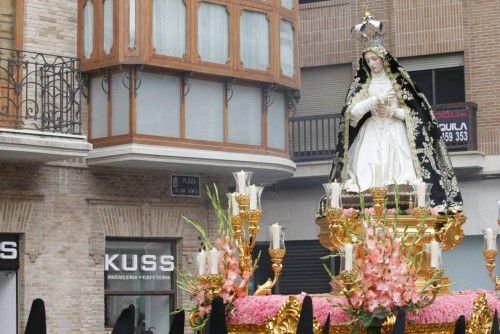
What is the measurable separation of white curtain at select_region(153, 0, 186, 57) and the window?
737 centimetres

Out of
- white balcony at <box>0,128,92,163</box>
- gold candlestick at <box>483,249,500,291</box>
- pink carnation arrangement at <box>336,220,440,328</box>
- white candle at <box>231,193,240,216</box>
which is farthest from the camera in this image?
white balcony at <box>0,128,92,163</box>

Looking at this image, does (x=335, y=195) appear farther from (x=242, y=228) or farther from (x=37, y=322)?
(x=37, y=322)

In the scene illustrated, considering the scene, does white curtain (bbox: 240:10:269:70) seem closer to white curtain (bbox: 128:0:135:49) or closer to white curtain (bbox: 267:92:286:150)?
white curtain (bbox: 267:92:286:150)

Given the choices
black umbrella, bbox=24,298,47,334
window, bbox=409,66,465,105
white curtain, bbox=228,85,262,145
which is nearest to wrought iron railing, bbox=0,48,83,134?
white curtain, bbox=228,85,262,145

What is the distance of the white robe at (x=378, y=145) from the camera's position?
10.9 m

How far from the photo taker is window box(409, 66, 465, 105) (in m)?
27.5

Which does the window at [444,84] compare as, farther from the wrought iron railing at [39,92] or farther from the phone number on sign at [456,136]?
the wrought iron railing at [39,92]

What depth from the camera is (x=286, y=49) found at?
910 inches

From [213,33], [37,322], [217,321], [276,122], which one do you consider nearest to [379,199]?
[217,321]

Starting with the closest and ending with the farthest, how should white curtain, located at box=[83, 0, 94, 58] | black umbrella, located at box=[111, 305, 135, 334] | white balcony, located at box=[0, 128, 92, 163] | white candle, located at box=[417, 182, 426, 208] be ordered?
black umbrella, located at box=[111, 305, 135, 334]
white candle, located at box=[417, 182, 426, 208]
white balcony, located at box=[0, 128, 92, 163]
white curtain, located at box=[83, 0, 94, 58]

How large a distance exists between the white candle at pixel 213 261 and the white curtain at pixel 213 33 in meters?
11.8

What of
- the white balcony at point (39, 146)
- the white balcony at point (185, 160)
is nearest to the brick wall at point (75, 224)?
the white balcony at point (185, 160)

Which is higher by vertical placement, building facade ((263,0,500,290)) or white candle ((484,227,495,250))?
building facade ((263,0,500,290))

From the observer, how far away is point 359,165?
36.3 feet
